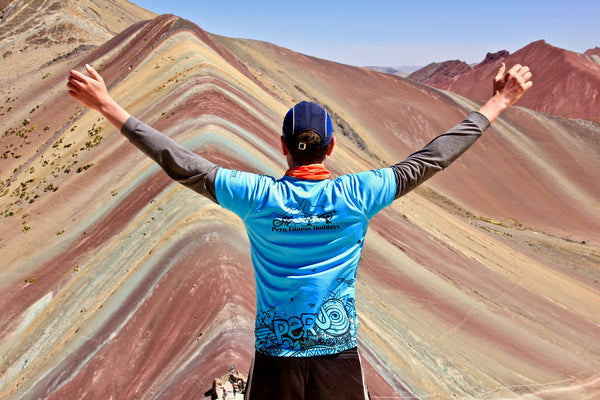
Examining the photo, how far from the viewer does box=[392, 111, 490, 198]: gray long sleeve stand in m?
2.27

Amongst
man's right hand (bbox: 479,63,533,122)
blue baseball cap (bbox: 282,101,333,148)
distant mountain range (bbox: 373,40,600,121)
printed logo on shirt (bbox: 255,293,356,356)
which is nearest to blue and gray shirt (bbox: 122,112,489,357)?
printed logo on shirt (bbox: 255,293,356,356)

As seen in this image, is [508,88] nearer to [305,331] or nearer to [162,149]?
[305,331]

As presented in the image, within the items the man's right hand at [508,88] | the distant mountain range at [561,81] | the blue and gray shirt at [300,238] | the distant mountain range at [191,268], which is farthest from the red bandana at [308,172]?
the distant mountain range at [561,81]

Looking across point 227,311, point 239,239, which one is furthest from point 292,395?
point 239,239

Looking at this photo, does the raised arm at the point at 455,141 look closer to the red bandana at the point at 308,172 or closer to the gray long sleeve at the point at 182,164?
the red bandana at the point at 308,172

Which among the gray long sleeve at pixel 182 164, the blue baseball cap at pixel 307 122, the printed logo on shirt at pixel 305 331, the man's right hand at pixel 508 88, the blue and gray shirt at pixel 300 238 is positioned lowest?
the printed logo on shirt at pixel 305 331

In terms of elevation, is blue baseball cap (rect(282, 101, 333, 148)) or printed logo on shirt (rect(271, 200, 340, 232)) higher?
blue baseball cap (rect(282, 101, 333, 148))

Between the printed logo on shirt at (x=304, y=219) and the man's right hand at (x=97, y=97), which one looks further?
the man's right hand at (x=97, y=97)

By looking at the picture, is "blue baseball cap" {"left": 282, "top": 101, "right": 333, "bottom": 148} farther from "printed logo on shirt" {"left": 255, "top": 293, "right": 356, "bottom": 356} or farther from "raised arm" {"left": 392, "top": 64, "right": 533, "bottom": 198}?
"printed logo on shirt" {"left": 255, "top": 293, "right": 356, "bottom": 356}

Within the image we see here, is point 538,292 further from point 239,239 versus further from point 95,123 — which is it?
point 95,123

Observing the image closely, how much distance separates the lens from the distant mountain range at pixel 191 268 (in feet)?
18.5

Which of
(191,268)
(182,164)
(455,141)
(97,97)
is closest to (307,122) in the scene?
(182,164)

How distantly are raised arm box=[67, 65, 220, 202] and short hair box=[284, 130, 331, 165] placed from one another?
1.16ft

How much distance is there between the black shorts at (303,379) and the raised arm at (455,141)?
0.82 m
